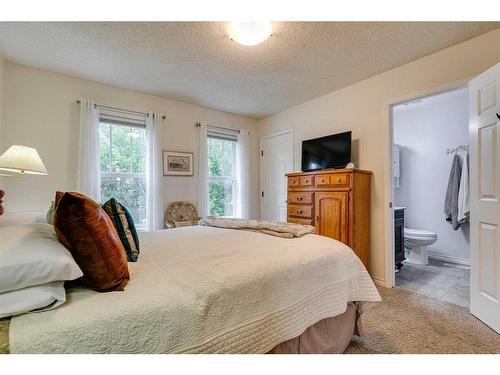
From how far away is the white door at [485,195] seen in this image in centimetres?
188

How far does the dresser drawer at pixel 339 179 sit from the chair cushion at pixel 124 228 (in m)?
2.19

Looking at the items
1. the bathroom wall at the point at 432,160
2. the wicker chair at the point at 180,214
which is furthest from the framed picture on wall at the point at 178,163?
the bathroom wall at the point at 432,160

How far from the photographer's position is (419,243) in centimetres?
359

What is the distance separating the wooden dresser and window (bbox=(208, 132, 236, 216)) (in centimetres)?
148

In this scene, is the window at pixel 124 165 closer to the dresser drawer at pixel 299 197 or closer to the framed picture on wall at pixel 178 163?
the framed picture on wall at pixel 178 163

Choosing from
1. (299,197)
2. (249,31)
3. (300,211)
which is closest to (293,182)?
(299,197)

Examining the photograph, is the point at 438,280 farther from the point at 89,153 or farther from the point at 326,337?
the point at 89,153

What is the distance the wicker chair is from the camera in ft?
11.3

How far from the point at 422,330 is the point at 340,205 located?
1291mm

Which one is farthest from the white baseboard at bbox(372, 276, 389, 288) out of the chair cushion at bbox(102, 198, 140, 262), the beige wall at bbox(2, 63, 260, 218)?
the beige wall at bbox(2, 63, 260, 218)

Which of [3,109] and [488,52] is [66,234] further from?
[488,52]

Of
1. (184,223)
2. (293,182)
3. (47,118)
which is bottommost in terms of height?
(184,223)

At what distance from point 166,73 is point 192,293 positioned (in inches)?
105

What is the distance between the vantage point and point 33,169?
1.92 metres
